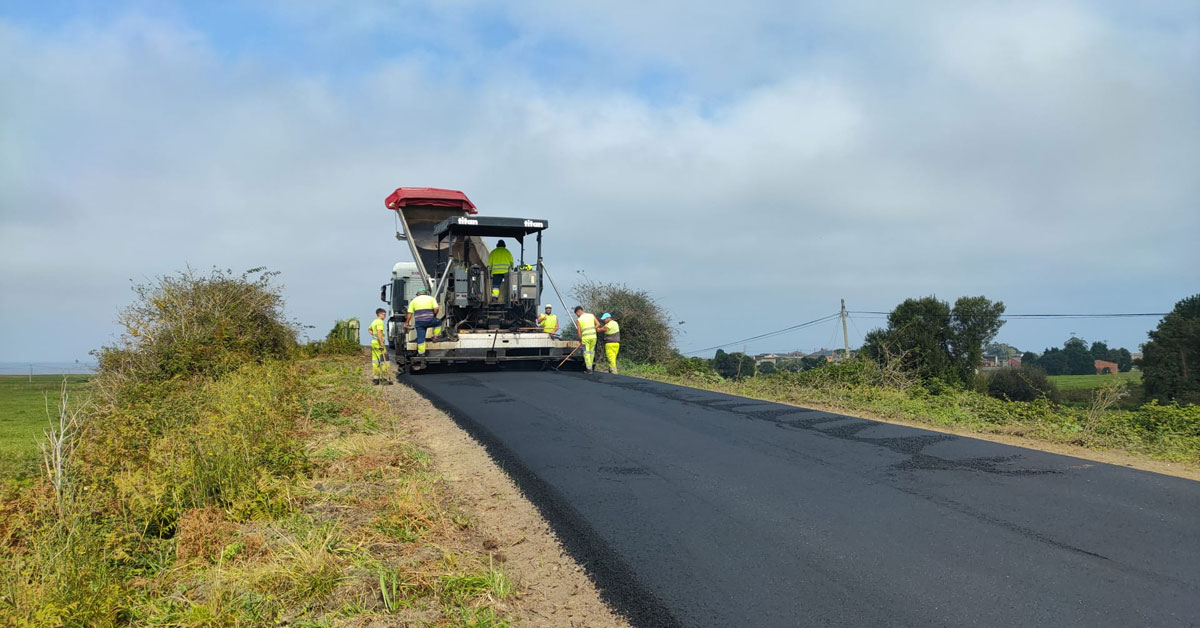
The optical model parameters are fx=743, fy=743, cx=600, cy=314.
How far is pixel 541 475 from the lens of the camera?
568 cm

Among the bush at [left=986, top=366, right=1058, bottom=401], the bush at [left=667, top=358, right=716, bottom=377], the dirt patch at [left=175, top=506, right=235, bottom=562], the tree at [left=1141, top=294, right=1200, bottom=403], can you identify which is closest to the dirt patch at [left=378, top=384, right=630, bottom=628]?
the dirt patch at [left=175, top=506, right=235, bottom=562]

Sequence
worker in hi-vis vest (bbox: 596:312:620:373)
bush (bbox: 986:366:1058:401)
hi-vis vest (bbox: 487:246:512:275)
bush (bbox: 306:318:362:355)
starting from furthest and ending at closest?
1. bush (bbox: 986:366:1058:401)
2. bush (bbox: 306:318:362:355)
3. worker in hi-vis vest (bbox: 596:312:620:373)
4. hi-vis vest (bbox: 487:246:512:275)

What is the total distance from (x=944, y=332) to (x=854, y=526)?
37844 millimetres

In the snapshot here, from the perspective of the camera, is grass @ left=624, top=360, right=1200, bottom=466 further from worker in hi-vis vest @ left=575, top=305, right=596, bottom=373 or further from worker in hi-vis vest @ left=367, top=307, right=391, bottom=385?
worker in hi-vis vest @ left=367, top=307, right=391, bottom=385

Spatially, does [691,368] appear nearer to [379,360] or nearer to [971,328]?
[379,360]

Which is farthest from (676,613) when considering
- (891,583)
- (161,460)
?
(161,460)

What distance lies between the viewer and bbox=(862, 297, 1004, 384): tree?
37.0 metres

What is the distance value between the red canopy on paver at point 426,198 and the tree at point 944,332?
26.8m

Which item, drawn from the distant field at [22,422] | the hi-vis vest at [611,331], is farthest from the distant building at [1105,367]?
the distant field at [22,422]

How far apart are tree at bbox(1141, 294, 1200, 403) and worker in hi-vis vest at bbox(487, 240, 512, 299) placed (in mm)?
28073

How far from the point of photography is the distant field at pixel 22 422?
781cm

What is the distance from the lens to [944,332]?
38.6m

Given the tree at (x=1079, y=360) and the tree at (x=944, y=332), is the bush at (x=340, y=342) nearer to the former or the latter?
the tree at (x=944, y=332)

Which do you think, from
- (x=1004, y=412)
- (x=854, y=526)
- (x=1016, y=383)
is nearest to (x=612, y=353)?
(x=1004, y=412)
